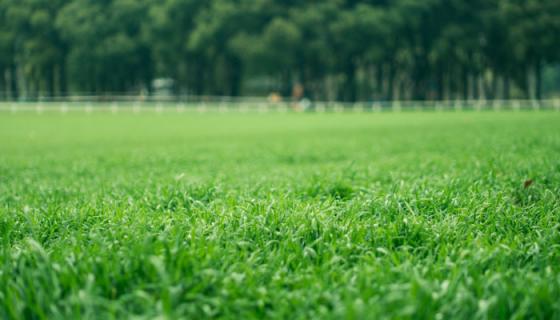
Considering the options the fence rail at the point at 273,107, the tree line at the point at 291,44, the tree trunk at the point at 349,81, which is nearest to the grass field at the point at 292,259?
the fence rail at the point at 273,107

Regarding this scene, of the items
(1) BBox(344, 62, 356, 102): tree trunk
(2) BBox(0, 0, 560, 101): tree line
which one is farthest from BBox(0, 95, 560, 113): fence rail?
(1) BBox(344, 62, 356, 102): tree trunk

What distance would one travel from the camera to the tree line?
59188mm

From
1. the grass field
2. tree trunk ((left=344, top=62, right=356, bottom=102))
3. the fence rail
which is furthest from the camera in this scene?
tree trunk ((left=344, top=62, right=356, bottom=102))

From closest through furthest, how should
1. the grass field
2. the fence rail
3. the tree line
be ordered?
the grass field
the fence rail
the tree line

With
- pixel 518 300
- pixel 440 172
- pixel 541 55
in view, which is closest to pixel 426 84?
pixel 541 55

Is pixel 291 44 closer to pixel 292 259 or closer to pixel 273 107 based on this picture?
pixel 273 107

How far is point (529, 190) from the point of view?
4.22 metres

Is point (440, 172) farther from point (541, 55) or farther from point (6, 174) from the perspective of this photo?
point (541, 55)

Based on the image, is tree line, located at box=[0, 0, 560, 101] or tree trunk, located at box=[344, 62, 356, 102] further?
tree trunk, located at box=[344, 62, 356, 102]

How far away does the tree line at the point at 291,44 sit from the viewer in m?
59.2

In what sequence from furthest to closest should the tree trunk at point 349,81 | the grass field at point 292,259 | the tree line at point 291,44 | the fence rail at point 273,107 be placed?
the tree trunk at point 349,81 < the tree line at point 291,44 < the fence rail at point 273,107 < the grass field at point 292,259

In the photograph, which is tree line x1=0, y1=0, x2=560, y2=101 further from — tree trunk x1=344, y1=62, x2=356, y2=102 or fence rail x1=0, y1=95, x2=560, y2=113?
fence rail x1=0, y1=95, x2=560, y2=113

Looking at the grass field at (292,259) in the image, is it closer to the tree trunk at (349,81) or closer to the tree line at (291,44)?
the tree line at (291,44)

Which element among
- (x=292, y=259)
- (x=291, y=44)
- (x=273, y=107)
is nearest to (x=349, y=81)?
(x=291, y=44)
